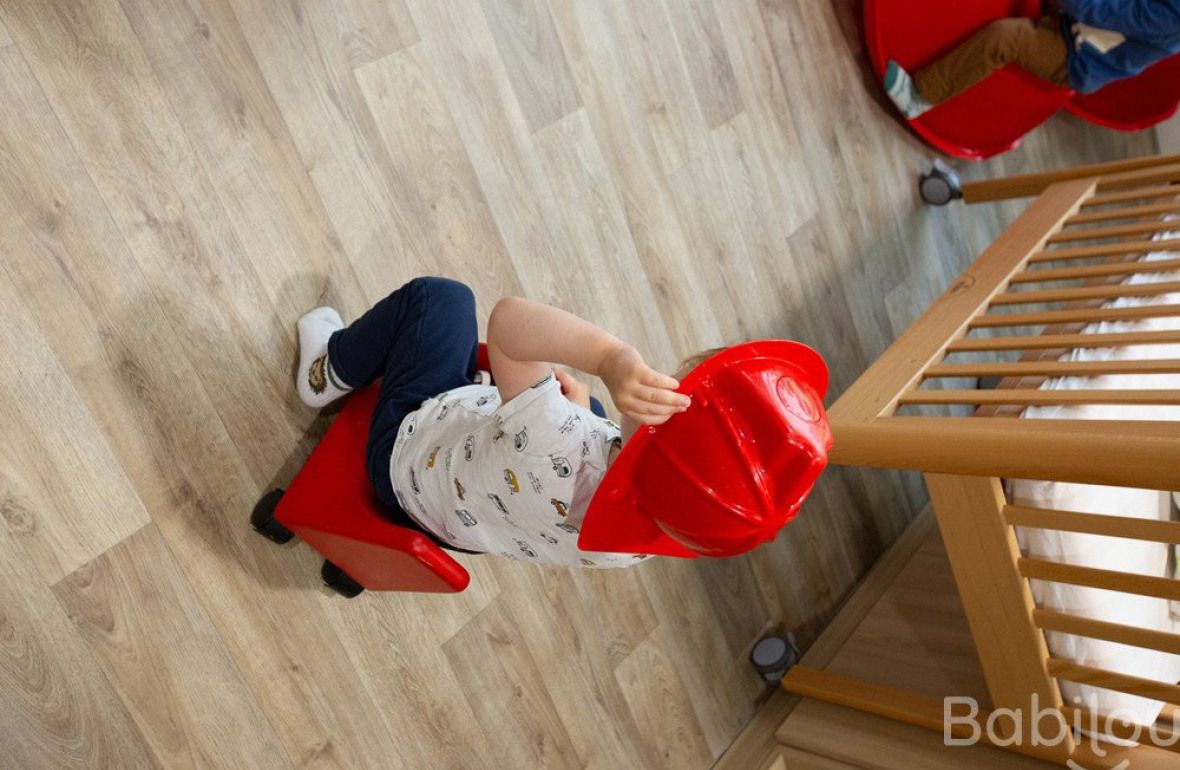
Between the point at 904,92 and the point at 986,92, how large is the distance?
9.1 inches

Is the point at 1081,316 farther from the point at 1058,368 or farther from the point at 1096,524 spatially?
the point at 1096,524

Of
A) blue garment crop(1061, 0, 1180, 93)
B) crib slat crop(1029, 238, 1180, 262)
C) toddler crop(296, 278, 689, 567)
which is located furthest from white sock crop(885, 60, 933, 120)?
toddler crop(296, 278, 689, 567)

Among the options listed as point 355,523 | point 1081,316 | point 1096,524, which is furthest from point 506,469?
point 1081,316

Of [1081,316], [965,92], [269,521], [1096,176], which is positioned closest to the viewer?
[269,521]

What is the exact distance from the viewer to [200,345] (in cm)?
126

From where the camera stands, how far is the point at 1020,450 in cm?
110

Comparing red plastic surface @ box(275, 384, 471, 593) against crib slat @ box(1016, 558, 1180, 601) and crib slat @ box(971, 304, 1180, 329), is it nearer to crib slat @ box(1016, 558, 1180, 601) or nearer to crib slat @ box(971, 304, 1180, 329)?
crib slat @ box(1016, 558, 1180, 601)

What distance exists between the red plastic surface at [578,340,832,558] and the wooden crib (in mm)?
358

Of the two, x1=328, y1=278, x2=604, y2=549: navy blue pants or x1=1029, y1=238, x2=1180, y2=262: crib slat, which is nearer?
x1=328, y1=278, x2=604, y2=549: navy blue pants

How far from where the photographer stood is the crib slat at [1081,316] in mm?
1401

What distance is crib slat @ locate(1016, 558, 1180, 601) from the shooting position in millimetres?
1136

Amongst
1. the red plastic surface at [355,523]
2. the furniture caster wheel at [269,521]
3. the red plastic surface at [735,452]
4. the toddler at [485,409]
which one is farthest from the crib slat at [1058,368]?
the furniture caster wheel at [269,521]

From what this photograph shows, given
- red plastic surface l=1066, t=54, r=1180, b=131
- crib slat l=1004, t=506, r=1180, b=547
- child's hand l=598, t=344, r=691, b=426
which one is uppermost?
A: child's hand l=598, t=344, r=691, b=426

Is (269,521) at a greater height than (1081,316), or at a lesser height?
greater
